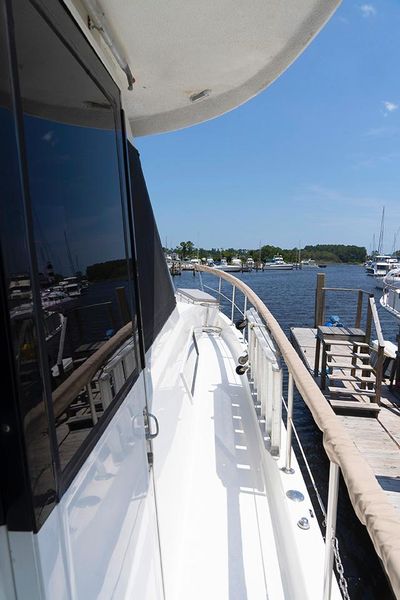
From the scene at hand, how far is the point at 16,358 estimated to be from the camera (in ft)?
1.91

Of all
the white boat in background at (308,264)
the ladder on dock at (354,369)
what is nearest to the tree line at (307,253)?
the white boat in background at (308,264)

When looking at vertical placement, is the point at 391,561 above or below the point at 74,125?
below

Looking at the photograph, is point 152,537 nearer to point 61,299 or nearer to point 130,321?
point 130,321

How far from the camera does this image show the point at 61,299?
0.82 meters

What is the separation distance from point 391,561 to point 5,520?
2.11 ft

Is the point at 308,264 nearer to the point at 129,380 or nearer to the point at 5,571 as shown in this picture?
the point at 129,380

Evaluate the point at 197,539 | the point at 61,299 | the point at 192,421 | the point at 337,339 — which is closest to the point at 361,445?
the point at 337,339

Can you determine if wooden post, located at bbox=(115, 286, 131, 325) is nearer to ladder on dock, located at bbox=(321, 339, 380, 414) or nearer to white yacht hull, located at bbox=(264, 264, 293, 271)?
ladder on dock, located at bbox=(321, 339, 380, 414)

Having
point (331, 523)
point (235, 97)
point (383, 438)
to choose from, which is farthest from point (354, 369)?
point (331, 523)

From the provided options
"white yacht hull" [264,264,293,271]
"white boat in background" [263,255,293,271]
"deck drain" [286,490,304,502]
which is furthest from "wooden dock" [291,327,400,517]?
"white boat in background" [263,255,293,271]

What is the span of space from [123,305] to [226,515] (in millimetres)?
1394

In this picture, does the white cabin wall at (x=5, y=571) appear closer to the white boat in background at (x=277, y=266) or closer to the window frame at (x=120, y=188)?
the window frame at (x=120, y=188)

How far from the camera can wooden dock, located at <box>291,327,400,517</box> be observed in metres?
5.48

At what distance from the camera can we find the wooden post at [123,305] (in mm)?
1246
